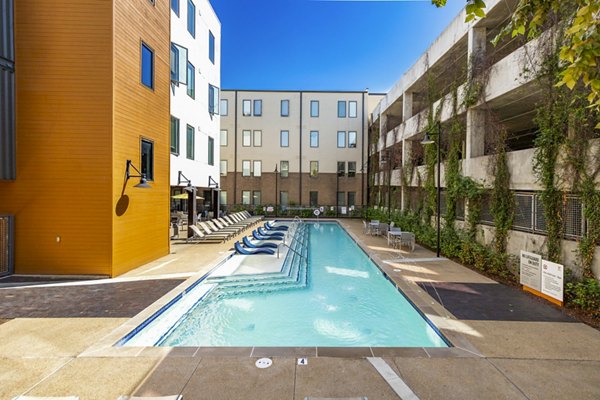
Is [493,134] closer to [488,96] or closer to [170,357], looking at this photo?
[488,96]

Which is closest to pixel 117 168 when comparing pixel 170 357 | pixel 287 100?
pixel 170 357

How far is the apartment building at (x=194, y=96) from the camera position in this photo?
1363cm

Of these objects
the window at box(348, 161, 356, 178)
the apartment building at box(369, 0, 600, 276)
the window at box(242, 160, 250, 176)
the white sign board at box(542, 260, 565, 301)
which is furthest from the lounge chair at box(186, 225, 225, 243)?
the window at box(348, 161, 356, 178)

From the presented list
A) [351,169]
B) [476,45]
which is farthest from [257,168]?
[476,45]

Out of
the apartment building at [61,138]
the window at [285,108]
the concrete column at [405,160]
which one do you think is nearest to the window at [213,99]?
the apartment building at [61,138]

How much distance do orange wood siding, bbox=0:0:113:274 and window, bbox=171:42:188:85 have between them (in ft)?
13.9

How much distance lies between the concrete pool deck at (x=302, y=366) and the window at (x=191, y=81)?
1166 centimetres

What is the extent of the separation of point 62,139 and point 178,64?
20.8ft

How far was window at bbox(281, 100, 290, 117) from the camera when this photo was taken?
31531mm

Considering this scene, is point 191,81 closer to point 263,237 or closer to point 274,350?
point 263,237

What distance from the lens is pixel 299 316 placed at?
6.91 metres

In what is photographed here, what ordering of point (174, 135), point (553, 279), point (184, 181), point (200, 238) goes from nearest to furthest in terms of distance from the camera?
point (553, 279)
point (174, 135)
point (184, 181)
point (200, 238)

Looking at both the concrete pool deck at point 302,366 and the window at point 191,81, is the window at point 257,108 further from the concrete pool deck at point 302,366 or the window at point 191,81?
the concrete pool deck at point 302,366

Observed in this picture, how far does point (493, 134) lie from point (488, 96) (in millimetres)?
1344
